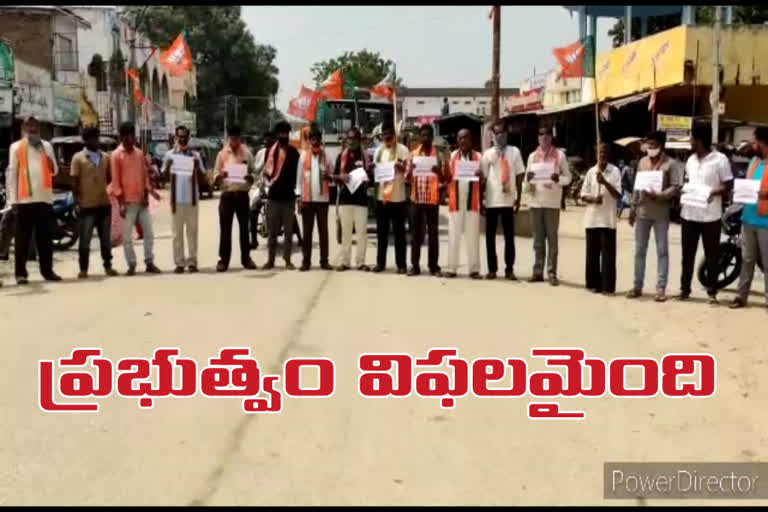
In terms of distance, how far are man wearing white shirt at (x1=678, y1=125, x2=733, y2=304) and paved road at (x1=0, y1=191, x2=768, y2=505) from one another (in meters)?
0.41

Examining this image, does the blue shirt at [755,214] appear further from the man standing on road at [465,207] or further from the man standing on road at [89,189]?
the man standing on road at [89,189]

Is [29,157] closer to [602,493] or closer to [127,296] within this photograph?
[127,296]

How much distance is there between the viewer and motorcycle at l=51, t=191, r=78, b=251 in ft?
47.4

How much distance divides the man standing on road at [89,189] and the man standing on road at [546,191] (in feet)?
17.1

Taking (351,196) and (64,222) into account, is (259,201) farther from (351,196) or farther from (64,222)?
(64,222)

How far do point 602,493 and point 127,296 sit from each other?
250 inches

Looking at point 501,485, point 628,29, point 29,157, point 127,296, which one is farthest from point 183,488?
point 628,29

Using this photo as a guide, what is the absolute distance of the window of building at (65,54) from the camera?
37.1 metres

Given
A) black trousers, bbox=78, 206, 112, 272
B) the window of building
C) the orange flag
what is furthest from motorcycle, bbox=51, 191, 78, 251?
the window of building

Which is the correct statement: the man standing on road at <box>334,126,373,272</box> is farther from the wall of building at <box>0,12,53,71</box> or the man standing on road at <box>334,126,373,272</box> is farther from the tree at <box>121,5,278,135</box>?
the tree at <box>121,5,278,135</box>

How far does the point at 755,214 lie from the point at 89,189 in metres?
7.62

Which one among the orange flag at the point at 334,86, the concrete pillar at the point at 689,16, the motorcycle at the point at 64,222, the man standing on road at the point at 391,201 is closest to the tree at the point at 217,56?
the orange flag at the point at 334,86

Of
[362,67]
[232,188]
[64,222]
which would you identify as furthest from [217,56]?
[232,188]

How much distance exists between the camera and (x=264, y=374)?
20.1 ft
